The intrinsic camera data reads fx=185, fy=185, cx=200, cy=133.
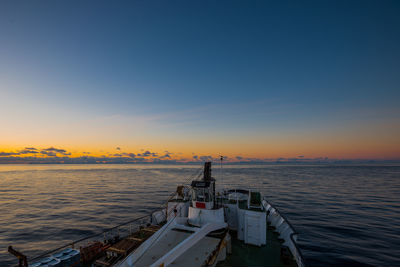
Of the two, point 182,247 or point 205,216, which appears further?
point 205,216

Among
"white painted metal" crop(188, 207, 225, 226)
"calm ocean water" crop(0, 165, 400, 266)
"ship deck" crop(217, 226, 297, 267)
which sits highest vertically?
"white painted metal" crop(188, 207, 225, 226)

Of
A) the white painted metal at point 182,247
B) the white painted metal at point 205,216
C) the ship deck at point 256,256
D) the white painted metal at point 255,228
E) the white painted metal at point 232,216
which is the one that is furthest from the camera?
the white painted metal at point 232,216

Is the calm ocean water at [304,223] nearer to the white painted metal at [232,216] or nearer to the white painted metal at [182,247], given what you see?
the white painted metal at [232,216]

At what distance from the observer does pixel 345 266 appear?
19.6 metres

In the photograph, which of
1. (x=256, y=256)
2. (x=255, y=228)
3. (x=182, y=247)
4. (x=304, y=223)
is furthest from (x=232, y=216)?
(x=304, y=223)

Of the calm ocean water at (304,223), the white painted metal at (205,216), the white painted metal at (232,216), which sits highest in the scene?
the white painted metal at (205,216)

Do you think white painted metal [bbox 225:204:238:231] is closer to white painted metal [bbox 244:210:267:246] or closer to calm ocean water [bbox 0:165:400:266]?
white painted metal [bbox 244:210:267:246]

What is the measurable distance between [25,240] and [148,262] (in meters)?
27.0

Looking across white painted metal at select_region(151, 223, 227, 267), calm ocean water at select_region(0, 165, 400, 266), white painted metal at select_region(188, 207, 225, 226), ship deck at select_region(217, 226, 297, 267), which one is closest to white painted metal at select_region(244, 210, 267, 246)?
ship deck at select_region(217, 226, 297, 267)

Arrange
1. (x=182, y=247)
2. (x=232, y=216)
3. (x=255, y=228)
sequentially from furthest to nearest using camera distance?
(x=232, y=216)
(x=255, y=228)
(x=182, y=247)

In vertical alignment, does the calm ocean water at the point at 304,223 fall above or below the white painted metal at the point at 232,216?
below

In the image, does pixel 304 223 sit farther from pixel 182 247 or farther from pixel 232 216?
pixel 182 247

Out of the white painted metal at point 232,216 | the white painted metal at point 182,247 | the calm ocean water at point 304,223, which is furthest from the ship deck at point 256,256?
the calm ocean water at point 304,223

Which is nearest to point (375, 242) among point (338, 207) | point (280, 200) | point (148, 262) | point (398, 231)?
point (398, 231)
